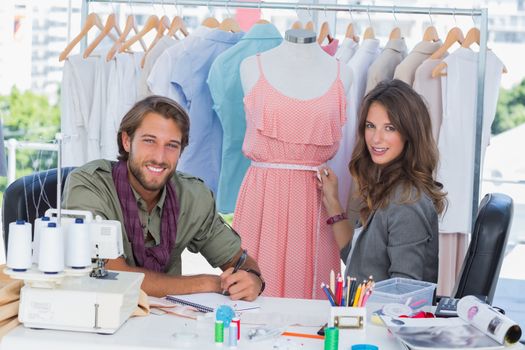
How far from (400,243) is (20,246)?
1285 mm

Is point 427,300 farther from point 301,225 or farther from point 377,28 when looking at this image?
point 377,28

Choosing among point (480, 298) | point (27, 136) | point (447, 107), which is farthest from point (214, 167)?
point (27, 136)

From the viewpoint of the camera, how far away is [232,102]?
353 cm

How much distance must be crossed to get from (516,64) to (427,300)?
2.27 meters

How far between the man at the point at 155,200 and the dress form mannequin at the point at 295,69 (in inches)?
19.9

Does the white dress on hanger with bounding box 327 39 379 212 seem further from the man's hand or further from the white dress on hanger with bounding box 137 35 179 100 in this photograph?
the man's hand

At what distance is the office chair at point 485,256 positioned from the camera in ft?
8.26

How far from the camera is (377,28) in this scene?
448 centimetres

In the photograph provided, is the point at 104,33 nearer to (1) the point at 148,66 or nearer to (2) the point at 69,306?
(1) the point at 148,66

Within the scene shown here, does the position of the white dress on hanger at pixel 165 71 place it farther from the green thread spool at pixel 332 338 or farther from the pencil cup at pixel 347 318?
the green thread spool at pixel 332 338

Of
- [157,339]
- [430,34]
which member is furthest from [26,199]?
[430,34]

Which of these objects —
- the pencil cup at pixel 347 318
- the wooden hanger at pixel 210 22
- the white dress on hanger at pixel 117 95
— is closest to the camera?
the pencil cup at pixel 347 318

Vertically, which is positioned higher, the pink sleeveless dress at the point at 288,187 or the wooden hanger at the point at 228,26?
the wooden hanger at the point at 228,26

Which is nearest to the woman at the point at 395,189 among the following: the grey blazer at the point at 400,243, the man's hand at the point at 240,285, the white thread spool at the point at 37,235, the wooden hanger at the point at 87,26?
the grey blazer at the point at 400,243
